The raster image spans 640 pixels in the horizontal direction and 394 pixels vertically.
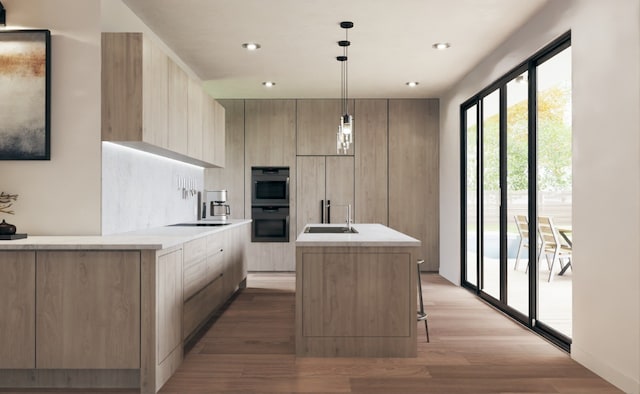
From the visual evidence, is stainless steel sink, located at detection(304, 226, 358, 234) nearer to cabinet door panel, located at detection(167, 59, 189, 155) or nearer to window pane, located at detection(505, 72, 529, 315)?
cabinet door panel, located at detection(167, 59, 189, 155)

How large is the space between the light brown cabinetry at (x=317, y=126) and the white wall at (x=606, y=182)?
12.8 feet

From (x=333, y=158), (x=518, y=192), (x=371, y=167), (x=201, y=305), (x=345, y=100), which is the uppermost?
(x=345, y=100)

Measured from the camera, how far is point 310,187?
7395 mm

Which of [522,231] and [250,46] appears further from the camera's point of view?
[250,46]

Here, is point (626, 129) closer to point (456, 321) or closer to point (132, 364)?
point (456, 321)

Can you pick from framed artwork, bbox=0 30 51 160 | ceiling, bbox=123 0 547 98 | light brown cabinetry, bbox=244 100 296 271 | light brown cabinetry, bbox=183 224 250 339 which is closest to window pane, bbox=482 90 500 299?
ceiling, bbox=123 0 547 98

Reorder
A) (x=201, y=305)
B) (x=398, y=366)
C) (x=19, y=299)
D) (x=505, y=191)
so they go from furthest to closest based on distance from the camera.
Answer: (x=505, y=191) → (x=201, y=305) → (x=398, y=366) → (x=19, y=299)

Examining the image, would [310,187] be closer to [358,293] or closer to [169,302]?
[358,293]

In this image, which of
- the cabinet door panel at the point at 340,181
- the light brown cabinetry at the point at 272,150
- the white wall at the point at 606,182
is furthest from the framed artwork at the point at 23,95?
the cabinet door panel at the point at 340,181

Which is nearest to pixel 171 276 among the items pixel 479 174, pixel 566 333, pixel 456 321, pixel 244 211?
pixel 456 321

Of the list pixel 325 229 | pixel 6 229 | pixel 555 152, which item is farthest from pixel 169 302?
pixel 555 152

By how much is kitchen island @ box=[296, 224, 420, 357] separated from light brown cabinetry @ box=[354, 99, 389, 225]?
394 cm

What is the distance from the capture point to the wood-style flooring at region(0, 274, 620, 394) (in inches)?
115

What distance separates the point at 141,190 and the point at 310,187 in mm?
3476
